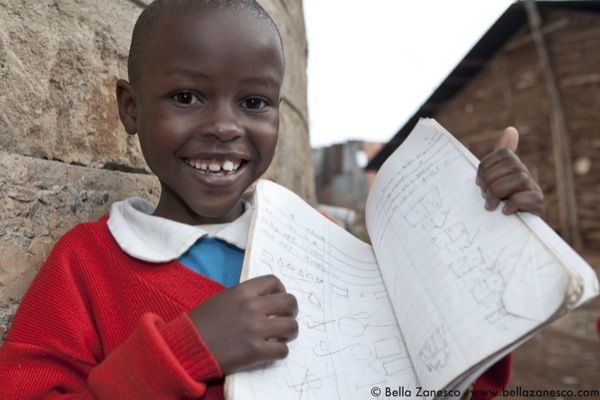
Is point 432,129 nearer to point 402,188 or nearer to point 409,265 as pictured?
point 402,188

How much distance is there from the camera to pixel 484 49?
27.5ft

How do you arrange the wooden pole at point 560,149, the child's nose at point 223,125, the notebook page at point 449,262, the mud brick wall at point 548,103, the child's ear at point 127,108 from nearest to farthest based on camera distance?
the notebook page at point 449,262, the child's nose at point 223,125, the child's ear at point 127,108, the mud brick wall at point 548,103, the wooden pole at point 560,149

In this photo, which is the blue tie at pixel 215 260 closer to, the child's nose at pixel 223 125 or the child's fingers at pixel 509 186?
the child's nose at pixel 223 125

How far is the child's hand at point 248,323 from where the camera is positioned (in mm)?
713

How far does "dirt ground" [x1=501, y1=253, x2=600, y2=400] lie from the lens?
3535mm

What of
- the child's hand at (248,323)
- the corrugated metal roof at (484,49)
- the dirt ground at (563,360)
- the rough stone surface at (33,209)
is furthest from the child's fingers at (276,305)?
the corrugated metal roof at (484,49)

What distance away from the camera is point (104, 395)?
2.40 ft

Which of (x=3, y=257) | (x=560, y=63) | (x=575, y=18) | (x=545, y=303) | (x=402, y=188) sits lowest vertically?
(x=545, y=303)

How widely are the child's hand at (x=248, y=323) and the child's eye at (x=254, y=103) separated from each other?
34 cm

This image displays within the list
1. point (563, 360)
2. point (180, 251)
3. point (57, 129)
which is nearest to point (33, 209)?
point (57, 129)

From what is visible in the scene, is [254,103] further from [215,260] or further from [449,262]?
[449,262]

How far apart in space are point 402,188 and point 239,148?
0.29 metres

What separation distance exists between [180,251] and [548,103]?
7655mm

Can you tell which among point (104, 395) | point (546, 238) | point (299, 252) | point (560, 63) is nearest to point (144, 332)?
point (104, 395)
